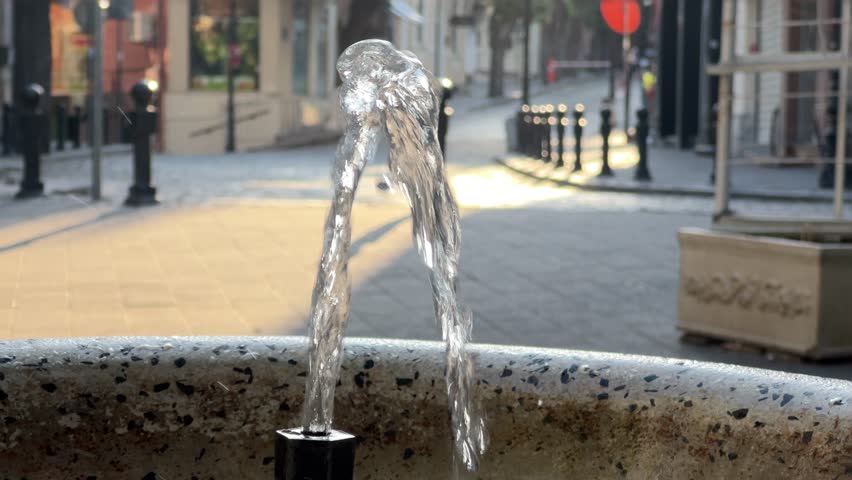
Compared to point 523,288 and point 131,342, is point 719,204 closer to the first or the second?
point 523,288

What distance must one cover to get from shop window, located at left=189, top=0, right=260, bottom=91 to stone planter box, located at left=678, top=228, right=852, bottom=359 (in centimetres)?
2483

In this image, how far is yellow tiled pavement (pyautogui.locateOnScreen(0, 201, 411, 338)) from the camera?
22.2ft

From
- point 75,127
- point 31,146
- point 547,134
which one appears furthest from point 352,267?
point 75,127

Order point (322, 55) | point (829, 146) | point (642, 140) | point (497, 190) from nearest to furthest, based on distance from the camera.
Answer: point (829, 146) < point (497, 190) < point (642, 140) < point (322, 55)

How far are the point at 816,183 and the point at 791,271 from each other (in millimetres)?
11861

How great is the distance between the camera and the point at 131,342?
2.58 meters

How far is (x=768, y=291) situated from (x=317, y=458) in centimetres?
439

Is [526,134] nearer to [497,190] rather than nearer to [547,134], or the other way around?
[547,134]

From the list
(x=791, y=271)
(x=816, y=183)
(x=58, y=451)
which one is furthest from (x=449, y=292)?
(x=816, y=183)

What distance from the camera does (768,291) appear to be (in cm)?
620

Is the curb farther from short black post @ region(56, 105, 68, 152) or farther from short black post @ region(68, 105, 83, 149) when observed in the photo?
short black post @ region(68, 105, 83, 149)

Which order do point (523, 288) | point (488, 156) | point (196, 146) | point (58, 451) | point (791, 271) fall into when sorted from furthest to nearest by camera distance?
1. point (196, 146)
2. point (488, 156)
3. point (523, 288)
4. point (791, 271)
5. point (58, 451)

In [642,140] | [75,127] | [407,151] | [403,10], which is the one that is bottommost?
[75,127]

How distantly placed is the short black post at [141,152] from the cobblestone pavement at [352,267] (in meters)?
0.25
